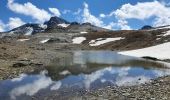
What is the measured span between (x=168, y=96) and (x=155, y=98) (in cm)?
142

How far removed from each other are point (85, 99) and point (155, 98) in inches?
239

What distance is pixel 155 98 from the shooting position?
27609 millimetres

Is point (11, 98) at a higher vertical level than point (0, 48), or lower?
lower

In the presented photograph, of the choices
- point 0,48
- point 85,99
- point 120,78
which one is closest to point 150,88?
point 85,99

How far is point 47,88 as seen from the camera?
35.3m

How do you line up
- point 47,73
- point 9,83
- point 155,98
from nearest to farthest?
point 155,98 → point 9,83 → point 47,73

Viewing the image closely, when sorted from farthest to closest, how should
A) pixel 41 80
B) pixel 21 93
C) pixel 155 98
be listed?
pixel 41 80 → pixel 21 93 → pixel 155 98

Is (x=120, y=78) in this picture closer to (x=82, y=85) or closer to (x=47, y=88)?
(x=82, y=85)

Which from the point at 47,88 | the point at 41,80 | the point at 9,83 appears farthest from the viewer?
the point at 41,80

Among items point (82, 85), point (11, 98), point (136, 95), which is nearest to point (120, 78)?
point (82, 85)

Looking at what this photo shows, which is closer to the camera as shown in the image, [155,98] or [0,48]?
[155,98]

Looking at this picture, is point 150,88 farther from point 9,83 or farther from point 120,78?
point 9,83

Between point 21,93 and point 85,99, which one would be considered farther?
point 21,93

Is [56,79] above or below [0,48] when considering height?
below
